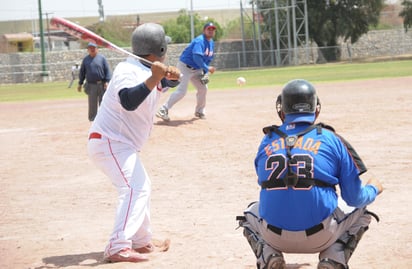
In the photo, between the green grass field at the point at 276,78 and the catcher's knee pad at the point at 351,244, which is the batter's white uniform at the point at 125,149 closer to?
the catcher's knee pad at the point at 351,244

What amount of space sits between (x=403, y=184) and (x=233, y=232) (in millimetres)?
2937

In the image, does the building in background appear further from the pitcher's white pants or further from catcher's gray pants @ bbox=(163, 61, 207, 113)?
the pitcher's white pants

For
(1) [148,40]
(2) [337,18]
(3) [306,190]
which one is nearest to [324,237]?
(3) [306,190]

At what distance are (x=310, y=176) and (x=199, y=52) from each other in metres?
11.1

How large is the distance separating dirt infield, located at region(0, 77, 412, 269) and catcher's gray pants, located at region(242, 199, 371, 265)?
898 mm

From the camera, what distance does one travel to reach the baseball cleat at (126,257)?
643 centimetres

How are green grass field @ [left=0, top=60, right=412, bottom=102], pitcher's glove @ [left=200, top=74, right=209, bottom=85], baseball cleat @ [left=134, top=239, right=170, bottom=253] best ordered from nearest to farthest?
baseball cleat @ [left=134, top=239, right=170, bottom=253] → pitcher's glove @ [left=200, top=74, right=209, bottom=85] → green grass field @ [left=0, top=60, right=412, bottom=102]

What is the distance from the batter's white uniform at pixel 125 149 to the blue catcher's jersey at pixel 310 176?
1.67 meters

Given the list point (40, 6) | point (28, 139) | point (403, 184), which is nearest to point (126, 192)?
point (403, 184)

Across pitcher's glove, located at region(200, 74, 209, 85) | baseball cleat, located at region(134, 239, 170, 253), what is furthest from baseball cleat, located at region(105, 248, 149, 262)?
pitcher's glove, located at region(200, 74, 209, 85)

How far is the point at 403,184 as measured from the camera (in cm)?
946

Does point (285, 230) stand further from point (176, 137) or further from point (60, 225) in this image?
point (176, 137)

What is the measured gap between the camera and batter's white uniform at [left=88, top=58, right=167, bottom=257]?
648 cm

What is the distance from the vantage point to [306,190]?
501cm
